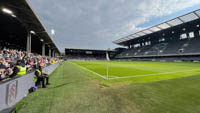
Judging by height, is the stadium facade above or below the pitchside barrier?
above

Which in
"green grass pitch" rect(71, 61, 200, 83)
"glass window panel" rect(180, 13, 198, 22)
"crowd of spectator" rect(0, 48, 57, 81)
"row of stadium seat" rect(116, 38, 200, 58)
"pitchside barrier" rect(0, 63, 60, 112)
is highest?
"glass window panel" rect(180, 13, 198, 22)

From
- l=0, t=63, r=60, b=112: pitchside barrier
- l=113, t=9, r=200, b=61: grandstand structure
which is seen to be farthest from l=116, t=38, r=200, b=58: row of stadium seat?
l=0, t=63, r=60, b=112: pitchside barrier

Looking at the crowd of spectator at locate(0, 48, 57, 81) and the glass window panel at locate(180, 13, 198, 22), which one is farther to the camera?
the glass window panel at locate(180, 13, 198, 22)

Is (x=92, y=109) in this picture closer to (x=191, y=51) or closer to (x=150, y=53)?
(x=191, y=51)

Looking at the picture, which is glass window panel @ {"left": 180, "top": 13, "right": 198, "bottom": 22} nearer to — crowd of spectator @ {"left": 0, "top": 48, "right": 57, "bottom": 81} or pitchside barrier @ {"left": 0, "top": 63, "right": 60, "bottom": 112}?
crowd of spectator @ {"left": 0, "top": 48, "right": 57, "bottom": 81}

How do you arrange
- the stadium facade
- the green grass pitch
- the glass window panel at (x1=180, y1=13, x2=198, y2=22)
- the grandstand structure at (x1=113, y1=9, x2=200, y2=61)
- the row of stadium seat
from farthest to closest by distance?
the stadium facade < the row of stadium seat < the grandstand structure at (x1=113, y1=9, x2=200, y2=61) < the glass window panel at (x1=180, y1=13, x2=198, y2=22) < the green grass pitch

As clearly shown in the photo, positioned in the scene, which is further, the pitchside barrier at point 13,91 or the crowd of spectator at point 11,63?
the crowd of spectator at point 11,63

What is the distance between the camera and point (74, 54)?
83.1 metres

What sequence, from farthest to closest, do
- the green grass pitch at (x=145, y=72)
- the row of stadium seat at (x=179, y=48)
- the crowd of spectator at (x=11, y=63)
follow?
the row of stadium seat at (x=179, y=48), the green grass pitch at (x=145, y=72), the crowd of spectator at (x=11, y=63)

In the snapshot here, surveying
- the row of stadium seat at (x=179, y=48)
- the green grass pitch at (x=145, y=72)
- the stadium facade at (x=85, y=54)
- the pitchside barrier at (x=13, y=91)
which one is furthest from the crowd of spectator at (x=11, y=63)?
the stadium facade at (x=85, y=54)

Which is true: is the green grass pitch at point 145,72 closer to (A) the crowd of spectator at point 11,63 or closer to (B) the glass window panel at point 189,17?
(A) the crowd of spectator at point 11,63

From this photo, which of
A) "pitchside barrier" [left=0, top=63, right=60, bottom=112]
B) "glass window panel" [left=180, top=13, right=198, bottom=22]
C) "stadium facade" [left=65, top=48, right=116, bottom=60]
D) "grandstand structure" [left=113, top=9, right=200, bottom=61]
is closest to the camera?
"pitchside barrier" [left=0, top=63, right=60, bottom=112]

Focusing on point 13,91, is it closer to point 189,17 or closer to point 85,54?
point 189,17

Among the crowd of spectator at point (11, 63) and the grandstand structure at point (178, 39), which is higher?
the grandstand structure at point (178, 39)
